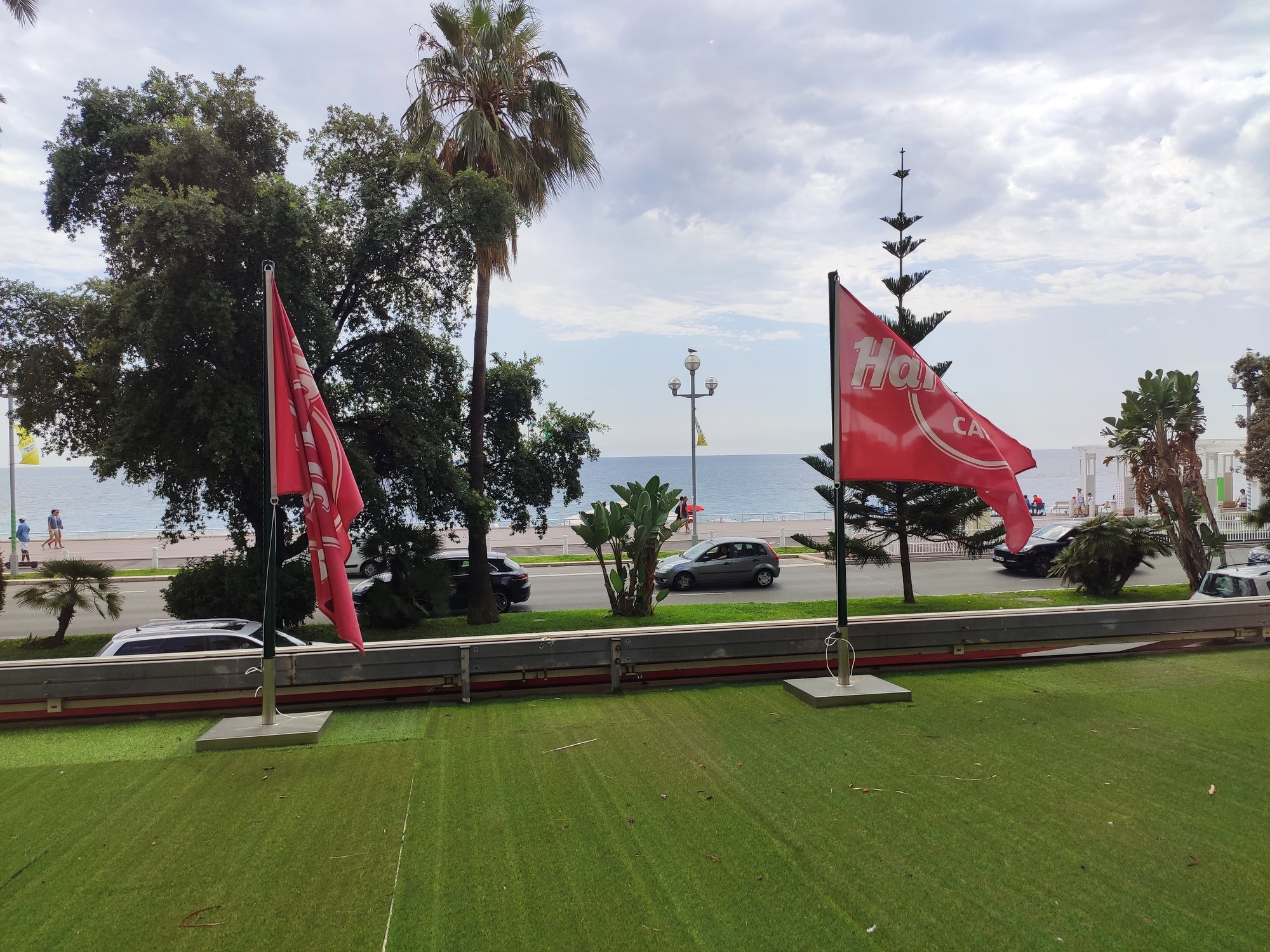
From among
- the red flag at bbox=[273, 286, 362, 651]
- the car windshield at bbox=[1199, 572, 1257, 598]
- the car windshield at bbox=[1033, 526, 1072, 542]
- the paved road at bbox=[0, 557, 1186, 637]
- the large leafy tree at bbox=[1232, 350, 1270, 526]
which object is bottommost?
the paved road at bbox=[0, 557, 1186, 637]

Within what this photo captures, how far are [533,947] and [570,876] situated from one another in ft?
2.12

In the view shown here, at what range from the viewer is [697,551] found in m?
22.6

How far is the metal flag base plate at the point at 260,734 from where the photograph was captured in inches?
243

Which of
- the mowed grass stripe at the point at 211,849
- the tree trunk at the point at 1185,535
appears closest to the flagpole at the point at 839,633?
the mowed grass stripe at the point at 211,849

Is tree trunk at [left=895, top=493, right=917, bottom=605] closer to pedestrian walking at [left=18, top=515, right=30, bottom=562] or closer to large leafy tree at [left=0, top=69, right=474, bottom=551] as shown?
large leafy tree at [left=0, top=69, right=474, bottom=551]

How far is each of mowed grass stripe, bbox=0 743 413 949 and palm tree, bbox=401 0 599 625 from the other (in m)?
8.56

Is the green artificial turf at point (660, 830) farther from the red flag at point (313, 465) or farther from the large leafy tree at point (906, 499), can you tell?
the large leafy tree at point (906, 499)

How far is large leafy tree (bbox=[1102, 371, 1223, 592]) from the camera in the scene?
17.9m

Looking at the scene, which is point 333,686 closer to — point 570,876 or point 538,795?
point 538,795

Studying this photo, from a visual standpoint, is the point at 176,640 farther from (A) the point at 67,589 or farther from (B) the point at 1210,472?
(B) the point at 1210,472

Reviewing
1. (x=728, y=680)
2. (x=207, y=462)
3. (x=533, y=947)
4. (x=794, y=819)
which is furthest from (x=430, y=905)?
(x=207, y=462)

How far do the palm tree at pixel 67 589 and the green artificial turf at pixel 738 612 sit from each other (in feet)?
10.3

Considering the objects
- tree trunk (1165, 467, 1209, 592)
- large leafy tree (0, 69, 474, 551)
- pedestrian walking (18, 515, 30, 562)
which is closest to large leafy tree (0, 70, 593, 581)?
large leafy tree (0, 69, 474, 551)

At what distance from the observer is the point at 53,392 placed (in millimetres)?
13297
